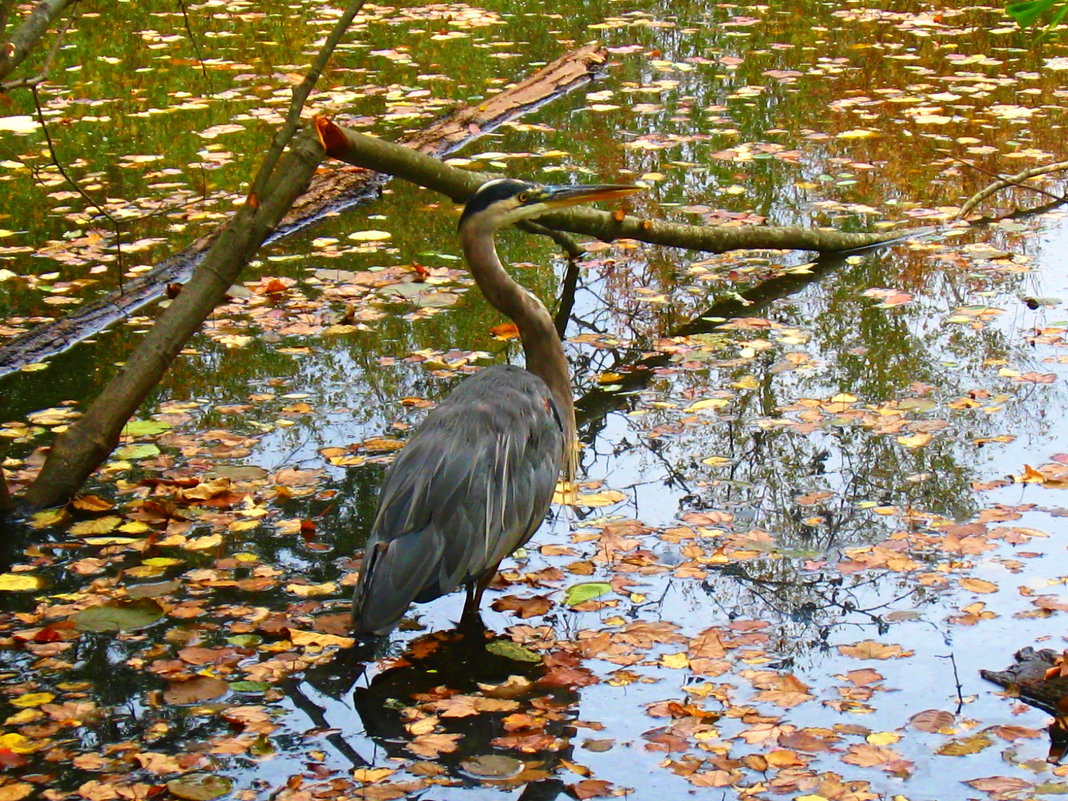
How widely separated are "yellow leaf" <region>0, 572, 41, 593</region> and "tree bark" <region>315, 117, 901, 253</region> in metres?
2.44

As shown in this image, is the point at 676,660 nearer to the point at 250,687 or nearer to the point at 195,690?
the point at 250,687

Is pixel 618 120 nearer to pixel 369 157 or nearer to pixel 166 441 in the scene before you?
pixel 369 157

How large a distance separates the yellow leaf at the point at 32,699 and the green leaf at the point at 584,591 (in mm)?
1748

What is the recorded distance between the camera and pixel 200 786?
345 cm

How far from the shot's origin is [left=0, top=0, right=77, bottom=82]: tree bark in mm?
4660

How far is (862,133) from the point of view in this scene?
9.39 meters

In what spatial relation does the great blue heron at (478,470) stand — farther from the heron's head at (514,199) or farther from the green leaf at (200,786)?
the green leaf at (200,786)

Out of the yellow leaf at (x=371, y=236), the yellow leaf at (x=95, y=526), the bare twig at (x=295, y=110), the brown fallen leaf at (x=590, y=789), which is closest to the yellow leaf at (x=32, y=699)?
the yellow leaf at (x=95, y=526)

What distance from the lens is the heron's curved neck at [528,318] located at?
16.1 feet

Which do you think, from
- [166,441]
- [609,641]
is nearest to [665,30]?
[166,441]

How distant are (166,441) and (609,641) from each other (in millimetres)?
2584

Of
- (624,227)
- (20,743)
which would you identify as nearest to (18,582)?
(20,743)

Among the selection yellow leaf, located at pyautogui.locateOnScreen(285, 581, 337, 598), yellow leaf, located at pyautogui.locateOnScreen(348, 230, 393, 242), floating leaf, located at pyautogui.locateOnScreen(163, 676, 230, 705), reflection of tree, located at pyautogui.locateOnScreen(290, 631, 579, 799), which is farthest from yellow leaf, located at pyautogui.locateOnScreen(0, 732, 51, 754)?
yellow leaf, located at pyautogui.locateOnScreen(348, 230, 393, 242)

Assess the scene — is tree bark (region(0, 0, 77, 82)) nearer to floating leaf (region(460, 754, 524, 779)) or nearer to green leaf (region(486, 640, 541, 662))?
green leaf (region(486, 640, 541, 662))
